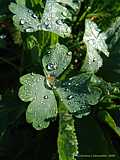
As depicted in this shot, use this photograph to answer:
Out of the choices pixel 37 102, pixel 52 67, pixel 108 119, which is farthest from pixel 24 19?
pixel 108 119

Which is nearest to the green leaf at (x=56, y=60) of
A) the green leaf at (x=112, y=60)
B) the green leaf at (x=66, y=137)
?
the green leaf at (x=66, y=137)

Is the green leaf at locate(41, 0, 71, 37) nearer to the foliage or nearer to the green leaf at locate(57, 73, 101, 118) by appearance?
the foliage

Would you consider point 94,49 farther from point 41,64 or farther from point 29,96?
point 29,96

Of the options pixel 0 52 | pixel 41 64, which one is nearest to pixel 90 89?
pixel 41 64

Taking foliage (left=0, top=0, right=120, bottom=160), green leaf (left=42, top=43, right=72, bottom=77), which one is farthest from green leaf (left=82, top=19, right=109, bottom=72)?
green leaf (left=42, top=43, right=72, bottom=77)

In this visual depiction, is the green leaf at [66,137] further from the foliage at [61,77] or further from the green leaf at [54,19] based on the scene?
the green leaf at [54,19]

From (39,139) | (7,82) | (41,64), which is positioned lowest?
A: (39,139)

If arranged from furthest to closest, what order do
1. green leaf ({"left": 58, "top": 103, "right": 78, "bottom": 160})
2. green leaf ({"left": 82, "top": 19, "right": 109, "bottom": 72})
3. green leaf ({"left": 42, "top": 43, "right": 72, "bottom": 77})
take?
1. green leaf ({"left": 82, "top": 19, "right": 109, "bottom": 72})
2. green leaf ({"left": 42, "top": 43, "right": 72, "bottom": 77})
3. green leaf ({"left": 58, "top": 103, "right": 78, "bottom": 160})
